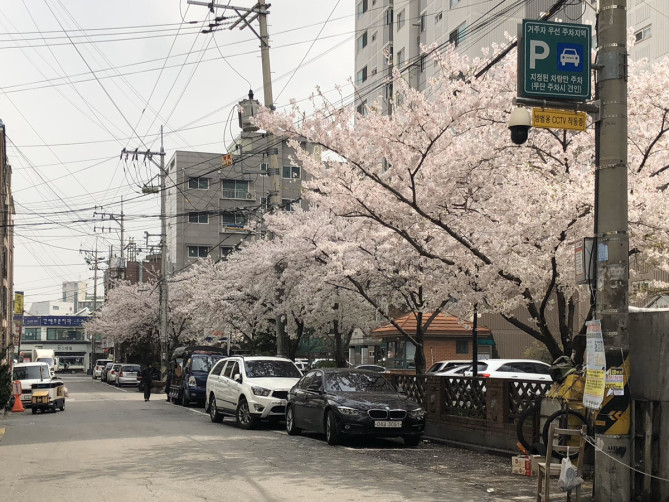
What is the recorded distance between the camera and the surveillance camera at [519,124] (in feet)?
31.9

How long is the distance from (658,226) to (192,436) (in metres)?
10.4

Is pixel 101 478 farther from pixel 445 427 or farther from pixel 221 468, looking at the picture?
pixel 445 427

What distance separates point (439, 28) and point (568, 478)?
41.9 meters

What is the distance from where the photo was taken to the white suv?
1972 centimetres

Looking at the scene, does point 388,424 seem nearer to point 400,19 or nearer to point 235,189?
point 400,19

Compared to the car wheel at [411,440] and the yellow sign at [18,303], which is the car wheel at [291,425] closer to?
the car wheel at [411,440]

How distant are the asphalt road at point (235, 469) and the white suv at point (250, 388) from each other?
23.7 inches

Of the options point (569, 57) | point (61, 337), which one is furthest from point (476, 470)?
point (61, 337)

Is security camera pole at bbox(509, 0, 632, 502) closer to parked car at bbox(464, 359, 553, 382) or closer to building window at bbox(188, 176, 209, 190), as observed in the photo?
parked car at bbox(464, 359, 553, 382)

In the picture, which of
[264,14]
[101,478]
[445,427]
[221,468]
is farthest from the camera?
[264,14]

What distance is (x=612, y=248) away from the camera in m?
9.57

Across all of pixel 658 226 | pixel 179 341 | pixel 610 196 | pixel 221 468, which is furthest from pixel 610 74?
pixel 179 341

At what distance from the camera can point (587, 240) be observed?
9.77m

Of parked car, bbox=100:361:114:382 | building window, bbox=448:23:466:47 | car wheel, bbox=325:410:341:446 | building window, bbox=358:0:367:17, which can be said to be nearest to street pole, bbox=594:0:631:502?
car wheel, bbox=325:410:341:446
